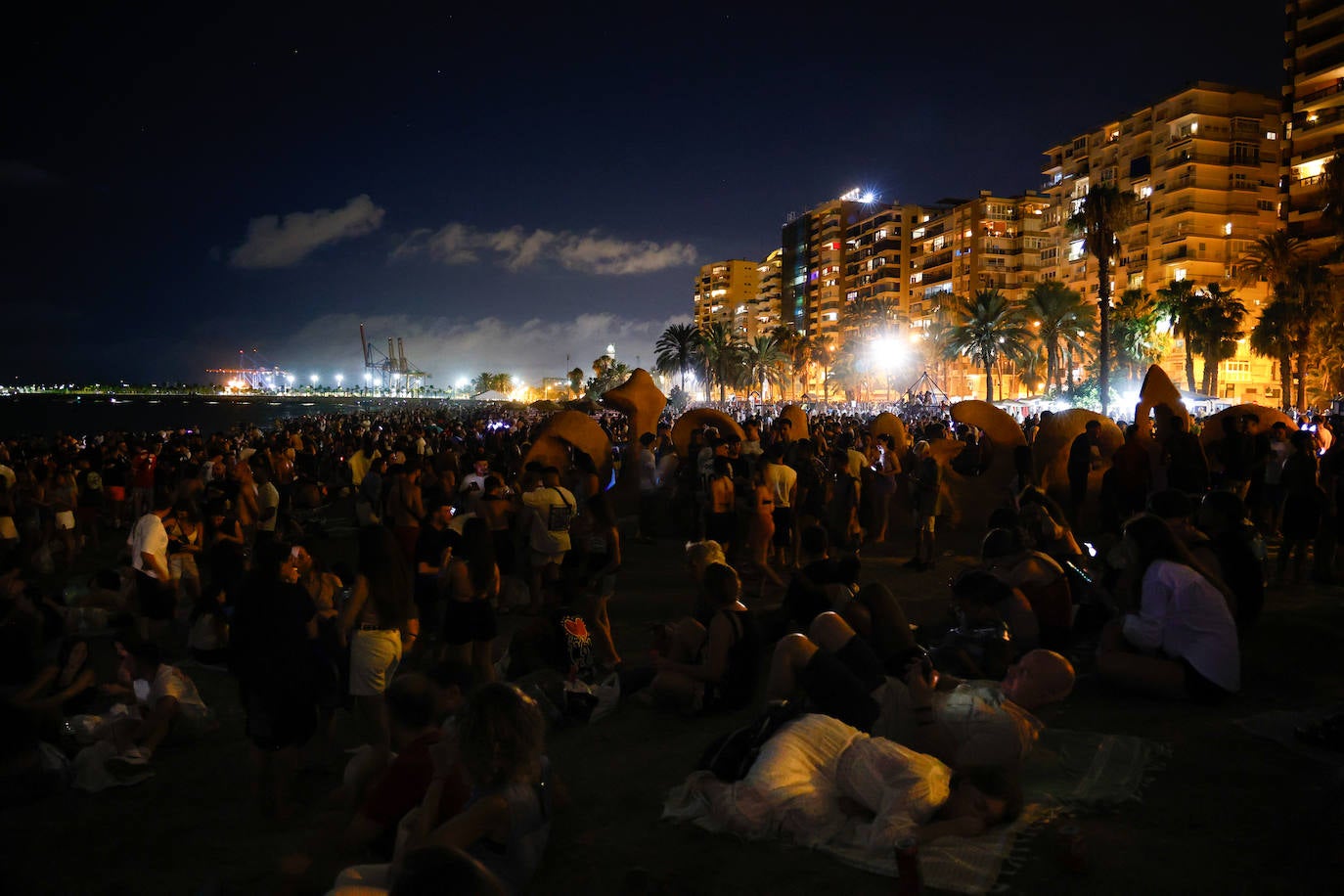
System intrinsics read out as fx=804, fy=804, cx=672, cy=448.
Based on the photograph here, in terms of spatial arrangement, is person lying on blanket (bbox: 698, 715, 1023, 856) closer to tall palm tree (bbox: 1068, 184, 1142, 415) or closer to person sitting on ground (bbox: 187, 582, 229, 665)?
person sitting on ground (bbox: 187, 582, 229, 665)

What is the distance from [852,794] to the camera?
3441 millimetres

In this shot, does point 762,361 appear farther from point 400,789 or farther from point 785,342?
point 400,789

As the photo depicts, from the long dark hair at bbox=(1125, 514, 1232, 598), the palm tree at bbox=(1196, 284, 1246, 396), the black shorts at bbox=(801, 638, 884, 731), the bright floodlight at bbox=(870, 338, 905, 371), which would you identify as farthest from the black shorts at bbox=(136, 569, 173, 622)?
the bright floodlight at bbox=(870, 338, 905, 371)

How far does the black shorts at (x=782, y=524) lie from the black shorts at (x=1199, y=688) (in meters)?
4.67

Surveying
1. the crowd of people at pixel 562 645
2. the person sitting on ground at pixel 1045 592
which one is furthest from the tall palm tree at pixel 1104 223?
the person sitting on ground at pixel 1045 592

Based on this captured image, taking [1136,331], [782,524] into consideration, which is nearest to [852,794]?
[782,524]

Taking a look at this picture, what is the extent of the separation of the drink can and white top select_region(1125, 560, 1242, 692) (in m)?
2.64

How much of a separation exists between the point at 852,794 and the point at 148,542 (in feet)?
20.2

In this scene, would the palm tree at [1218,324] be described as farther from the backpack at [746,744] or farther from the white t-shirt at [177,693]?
the white t-shirt at [177,693]

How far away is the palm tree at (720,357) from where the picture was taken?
72.9m

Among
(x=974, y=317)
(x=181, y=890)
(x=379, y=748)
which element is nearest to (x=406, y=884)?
(x=379, y=748)

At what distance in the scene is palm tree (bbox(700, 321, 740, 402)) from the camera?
239 feet

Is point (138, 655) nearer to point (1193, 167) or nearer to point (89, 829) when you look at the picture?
point (89, 829)

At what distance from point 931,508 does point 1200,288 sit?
62114 millimetres
